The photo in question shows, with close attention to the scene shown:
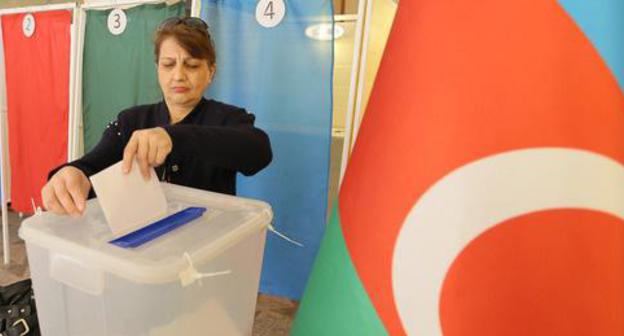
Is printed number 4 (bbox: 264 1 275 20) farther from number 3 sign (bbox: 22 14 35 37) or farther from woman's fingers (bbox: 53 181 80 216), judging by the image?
number 3 sign (bbox: 22 14 35 37)

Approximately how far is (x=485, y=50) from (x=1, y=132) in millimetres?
2540

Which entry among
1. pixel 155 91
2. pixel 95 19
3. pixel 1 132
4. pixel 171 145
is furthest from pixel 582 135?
pixel 1 132

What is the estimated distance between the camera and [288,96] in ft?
5.56

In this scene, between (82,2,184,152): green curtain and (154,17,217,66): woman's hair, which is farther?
(82,2,184,152): green curtain

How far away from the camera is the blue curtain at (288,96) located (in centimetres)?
165

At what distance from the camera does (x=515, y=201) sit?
1.63 feet

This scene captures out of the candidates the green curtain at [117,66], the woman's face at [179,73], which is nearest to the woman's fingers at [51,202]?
the woman's face at [179,73]

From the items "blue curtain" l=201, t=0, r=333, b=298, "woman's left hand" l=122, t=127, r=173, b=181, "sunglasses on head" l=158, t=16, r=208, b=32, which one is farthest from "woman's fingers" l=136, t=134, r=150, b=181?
"blue curtain" l=201, t=0, r=333, b=298

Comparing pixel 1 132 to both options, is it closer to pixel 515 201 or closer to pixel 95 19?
pixel 95 19

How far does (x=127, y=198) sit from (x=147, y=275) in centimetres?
14

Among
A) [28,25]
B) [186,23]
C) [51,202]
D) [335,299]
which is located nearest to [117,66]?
[28,25]

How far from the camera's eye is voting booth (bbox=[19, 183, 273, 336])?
0.49m

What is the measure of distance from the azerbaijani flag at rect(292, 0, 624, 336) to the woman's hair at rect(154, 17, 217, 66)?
497 mm

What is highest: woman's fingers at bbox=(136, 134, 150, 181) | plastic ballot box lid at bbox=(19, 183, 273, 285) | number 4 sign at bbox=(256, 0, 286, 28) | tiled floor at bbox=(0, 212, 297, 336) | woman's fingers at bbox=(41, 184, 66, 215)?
number 4 sign at bbox=(256, 0, 286, 28)
